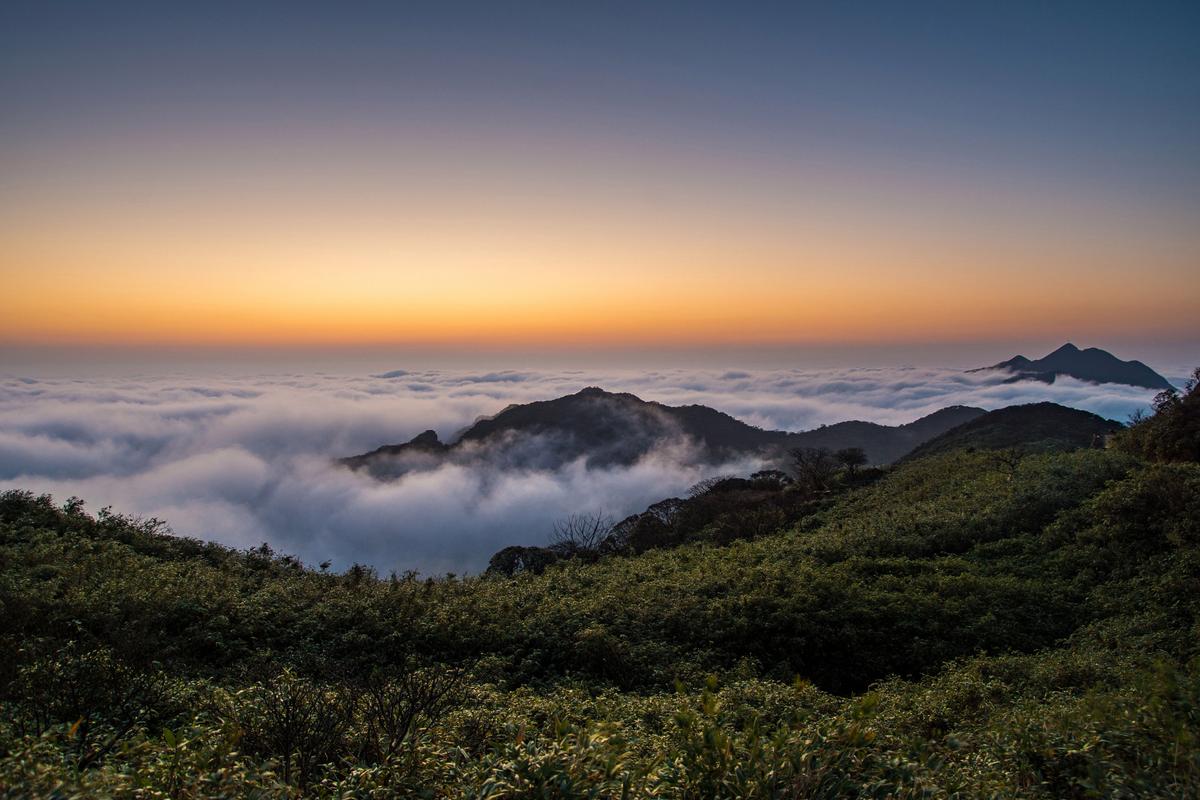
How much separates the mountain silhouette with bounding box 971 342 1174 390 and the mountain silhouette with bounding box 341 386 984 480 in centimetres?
5933

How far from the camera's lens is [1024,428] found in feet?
203

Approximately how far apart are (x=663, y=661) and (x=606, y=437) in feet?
423

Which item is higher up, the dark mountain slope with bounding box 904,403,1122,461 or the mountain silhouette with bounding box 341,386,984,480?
the dark mountain slope with bounding box 904,403,1122,461

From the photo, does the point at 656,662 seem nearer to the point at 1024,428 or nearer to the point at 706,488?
the point at 706,488

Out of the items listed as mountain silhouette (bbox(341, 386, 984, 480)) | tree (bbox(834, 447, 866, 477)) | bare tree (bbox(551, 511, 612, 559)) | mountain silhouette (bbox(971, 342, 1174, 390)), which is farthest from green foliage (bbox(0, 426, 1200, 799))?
mountain silhouette (bbox(971, 342, 1174, 390))

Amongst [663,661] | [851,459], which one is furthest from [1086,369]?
[663,661]

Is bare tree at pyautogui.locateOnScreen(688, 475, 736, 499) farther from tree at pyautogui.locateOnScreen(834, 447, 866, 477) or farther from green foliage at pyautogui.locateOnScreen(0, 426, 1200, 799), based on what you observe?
green foliage at pyautogui.locateOnScreen(0, 426, 1200, 799)

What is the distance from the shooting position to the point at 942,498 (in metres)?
30.5

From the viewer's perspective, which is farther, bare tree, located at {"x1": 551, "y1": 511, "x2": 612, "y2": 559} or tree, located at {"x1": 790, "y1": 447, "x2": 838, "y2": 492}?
tree, located at {"x1": 790, "y1": 447, "x2": 838, "y2": 492}

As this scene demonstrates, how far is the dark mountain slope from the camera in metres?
55.8

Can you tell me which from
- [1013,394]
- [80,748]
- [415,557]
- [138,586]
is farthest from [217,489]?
[1013,394]

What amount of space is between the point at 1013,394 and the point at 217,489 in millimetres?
168113

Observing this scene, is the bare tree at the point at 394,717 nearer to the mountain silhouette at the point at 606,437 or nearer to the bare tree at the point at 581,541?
the bare tree at the point at 581,541

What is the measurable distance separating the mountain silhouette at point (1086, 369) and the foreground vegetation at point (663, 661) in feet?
560
